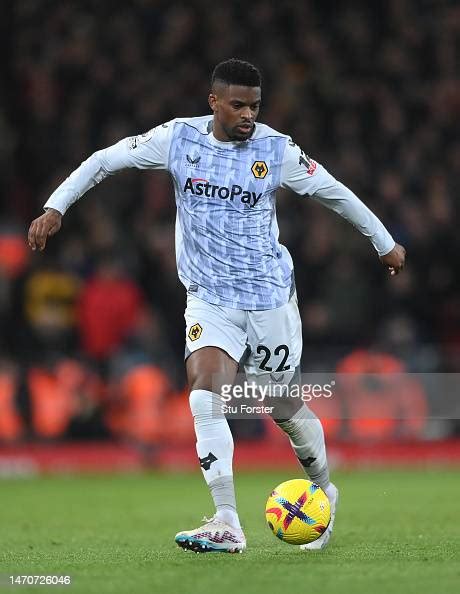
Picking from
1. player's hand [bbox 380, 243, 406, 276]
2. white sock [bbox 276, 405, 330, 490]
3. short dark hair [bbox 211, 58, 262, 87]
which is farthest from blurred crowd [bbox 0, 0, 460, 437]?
short dark hair [bbox 211, 58, 262, 87]

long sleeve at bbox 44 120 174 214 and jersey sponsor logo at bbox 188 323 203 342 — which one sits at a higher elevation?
long sleeve at bbox 44 120 174 214

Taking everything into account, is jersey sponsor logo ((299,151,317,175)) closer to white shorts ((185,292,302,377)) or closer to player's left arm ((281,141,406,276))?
player's left arm ((281,141,406,276))

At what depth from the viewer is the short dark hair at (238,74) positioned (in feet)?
21.7

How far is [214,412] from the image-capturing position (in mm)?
6602

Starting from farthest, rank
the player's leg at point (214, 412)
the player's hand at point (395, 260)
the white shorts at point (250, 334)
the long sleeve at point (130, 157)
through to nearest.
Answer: the player's hand at point (395, 260) → the long sleeve at point (130, 157) → the white shorts at point (250, 334) → the player's leg at point (214, 412)

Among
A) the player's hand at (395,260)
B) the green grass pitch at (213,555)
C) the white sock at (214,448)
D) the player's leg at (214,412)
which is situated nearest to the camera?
the green grass pitch at (213,555)

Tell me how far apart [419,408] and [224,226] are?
720cm

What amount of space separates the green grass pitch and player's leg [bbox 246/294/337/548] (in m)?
0.55

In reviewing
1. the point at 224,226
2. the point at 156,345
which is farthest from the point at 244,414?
the point at 224,226

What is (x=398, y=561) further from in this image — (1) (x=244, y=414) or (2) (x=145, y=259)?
(2) (x=145, y=259)

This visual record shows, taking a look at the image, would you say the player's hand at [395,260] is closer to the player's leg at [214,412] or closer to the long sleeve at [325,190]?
the long sleeve at [325,190]

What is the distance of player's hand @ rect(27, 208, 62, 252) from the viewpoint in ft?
21.2

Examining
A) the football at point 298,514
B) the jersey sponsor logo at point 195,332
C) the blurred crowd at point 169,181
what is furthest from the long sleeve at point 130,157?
the blurred crowd at point 169,181

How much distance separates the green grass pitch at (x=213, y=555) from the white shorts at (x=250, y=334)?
3.19 ft
